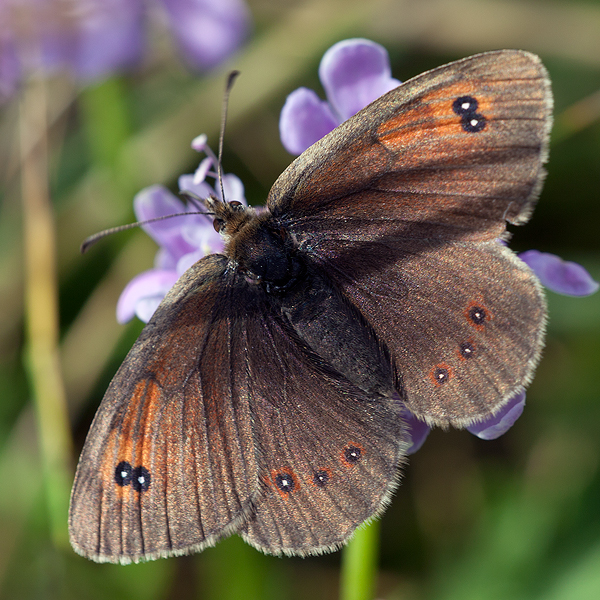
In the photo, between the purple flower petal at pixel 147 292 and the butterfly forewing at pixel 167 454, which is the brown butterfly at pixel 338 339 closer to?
the butterfly forewing at pixel 167 454

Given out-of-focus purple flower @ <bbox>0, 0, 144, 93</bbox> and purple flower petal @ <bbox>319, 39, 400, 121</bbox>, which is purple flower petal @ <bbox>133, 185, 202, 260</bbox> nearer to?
purple flower petal @ <bbox>319, 39, 400, 121</bbox>

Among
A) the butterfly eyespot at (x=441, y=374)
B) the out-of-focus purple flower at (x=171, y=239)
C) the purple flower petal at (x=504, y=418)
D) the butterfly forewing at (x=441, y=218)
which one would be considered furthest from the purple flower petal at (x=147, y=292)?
the purple flower petal at (x=504, y=418)

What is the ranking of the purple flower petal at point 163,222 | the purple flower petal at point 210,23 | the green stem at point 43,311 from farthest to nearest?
the purple flower petal at point 210,23 < the green stem at point 43,311 < the purple flower petal at point 163,222

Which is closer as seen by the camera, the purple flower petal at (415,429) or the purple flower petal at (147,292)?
the purple flower petal at (415,429)

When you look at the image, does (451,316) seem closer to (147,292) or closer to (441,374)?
(441,374)

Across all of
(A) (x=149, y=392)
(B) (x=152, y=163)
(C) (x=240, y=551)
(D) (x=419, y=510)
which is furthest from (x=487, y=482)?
(B) (x=152, y=163)

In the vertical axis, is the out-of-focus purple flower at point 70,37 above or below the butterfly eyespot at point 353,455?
above

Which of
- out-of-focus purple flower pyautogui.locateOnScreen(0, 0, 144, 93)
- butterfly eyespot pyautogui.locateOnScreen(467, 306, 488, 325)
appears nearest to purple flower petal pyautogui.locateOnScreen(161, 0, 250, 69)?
out-of-focus purple flower pyautogui.locateOnScreen(0, 0, 144, 93)
